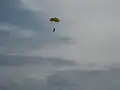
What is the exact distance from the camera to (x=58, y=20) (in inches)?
2534
